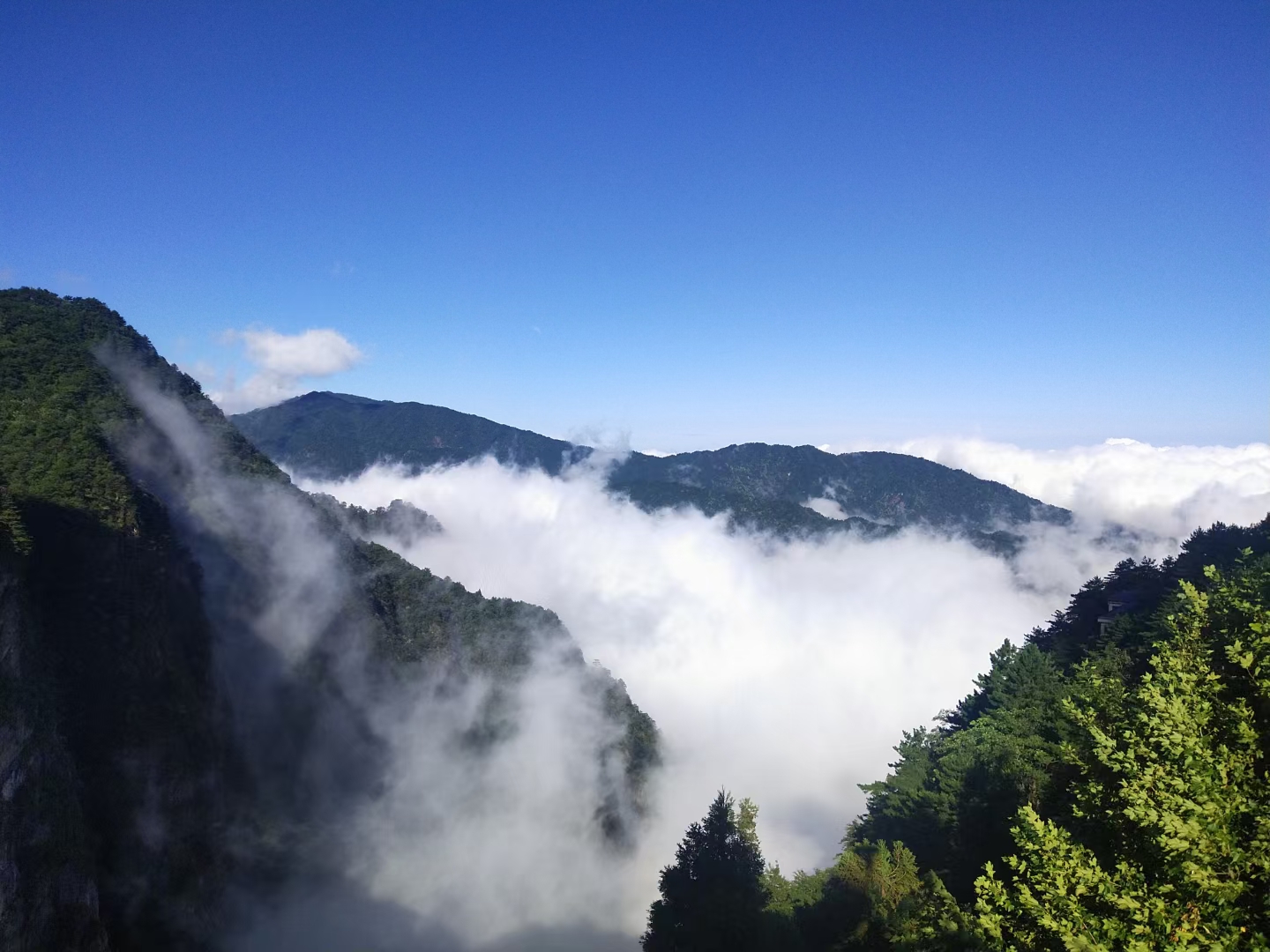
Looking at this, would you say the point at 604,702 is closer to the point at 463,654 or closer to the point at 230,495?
the point at 463,654

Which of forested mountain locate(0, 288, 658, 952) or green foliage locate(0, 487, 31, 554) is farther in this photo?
green foliage locate(0, 487, 31, 554)

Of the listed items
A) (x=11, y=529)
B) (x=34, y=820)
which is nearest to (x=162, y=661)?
(x=11, y=529)

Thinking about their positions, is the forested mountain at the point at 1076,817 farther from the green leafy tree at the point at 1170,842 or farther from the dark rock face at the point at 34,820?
the dark rock face at the point at 34,820

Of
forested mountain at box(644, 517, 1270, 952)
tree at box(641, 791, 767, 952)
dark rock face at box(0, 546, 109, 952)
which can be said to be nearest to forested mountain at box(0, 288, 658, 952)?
dark rock face at box(0, 546, 109, 952)

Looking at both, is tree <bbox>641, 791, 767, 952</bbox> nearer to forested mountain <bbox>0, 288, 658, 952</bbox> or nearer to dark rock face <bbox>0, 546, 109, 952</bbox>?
dark rock face <bbox>0, 546, 109, 952</bbox>

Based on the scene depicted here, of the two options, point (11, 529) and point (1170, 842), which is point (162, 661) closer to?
point (11, 529)
